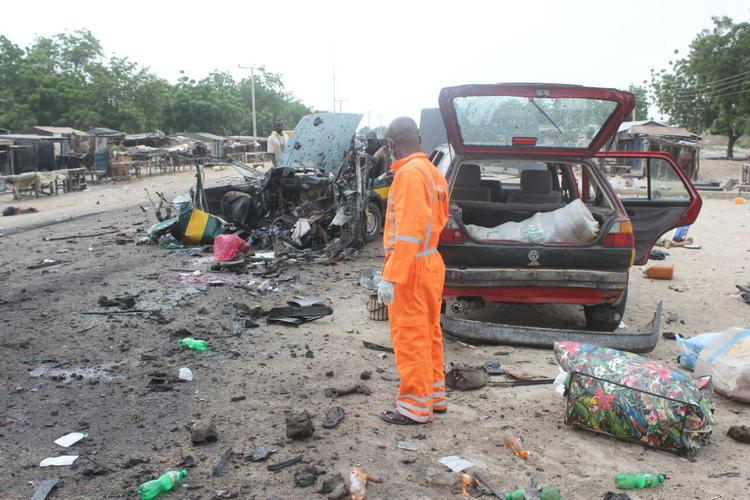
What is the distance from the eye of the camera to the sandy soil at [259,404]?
3.06 m

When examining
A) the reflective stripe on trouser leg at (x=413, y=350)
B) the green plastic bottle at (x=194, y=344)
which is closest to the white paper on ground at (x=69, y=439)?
the green plastic bottle at (x=194, y=344)

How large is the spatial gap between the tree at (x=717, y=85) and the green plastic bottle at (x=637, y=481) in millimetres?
41633

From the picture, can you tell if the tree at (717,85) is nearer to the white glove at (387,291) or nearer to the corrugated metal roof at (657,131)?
the corrugated metal roof at (657,131)

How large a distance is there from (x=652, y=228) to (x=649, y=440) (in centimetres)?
300

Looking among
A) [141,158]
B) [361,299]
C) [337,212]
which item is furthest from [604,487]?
[141,158]

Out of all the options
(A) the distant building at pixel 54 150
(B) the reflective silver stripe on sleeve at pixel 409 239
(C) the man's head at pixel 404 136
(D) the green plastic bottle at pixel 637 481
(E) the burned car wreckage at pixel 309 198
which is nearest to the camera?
(D) the green plastic bottle at pixel 637 481

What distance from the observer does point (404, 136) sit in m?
3.80

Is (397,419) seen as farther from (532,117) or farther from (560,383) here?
(532,117)

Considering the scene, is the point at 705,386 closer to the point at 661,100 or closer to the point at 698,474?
the point at 698,474

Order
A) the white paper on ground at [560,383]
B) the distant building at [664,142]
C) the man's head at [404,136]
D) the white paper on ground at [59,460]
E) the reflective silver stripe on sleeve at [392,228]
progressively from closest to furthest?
the white paper on ground at [59,460], the reflective silver stripe on sleeve at [392,228], the man's head at [404,136], the white paper on ground at [560,383], the distant building at [664,142]

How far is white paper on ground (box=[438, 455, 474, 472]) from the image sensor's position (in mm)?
3148

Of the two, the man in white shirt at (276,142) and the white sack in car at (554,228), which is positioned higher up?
the man in white shirt at (276,142)

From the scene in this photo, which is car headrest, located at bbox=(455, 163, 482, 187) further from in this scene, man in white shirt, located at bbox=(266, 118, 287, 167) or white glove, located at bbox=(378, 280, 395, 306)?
man in white shirt, located at bbox=(266, 118, 287, 167)

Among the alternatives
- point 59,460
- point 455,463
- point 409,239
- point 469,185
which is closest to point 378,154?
point 469,185
